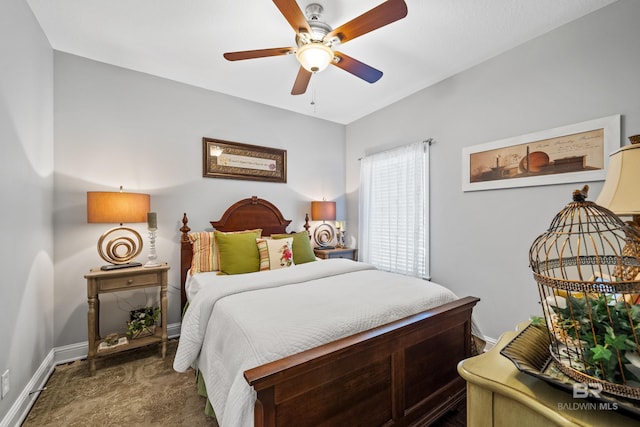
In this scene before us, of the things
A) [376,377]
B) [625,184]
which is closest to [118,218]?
[376,377]

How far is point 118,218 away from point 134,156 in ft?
2.62

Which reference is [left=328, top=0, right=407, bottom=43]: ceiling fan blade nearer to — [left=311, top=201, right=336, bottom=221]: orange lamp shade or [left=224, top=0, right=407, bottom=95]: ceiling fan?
[left=224, top=0, right=407, bottom=95]: ceiling fan

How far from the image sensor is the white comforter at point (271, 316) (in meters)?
1.23

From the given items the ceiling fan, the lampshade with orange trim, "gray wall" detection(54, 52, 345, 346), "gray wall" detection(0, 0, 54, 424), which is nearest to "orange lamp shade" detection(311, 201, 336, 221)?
"gray wall" detection(54, 52, 345, 346)

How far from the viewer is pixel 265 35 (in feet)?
7.45

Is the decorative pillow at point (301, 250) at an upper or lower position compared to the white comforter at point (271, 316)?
upper

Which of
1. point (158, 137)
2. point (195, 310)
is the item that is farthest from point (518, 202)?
point (158, 137)

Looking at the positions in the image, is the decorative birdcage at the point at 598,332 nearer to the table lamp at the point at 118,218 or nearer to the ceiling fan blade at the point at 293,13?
the ceiling fan blade at the point at 293,13

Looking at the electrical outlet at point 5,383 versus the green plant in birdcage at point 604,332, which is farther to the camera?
the electrical outlet at point 5,383

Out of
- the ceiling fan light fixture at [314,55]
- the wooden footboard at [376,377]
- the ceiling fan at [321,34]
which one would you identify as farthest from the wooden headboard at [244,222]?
the wooden footboard at [376,377]

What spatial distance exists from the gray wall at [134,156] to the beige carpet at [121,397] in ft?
1.55

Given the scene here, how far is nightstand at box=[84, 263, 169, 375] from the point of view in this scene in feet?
7.22

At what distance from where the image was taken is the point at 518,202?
244 cm

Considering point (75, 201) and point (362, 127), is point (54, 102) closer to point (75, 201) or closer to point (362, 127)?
point (75, 201)
